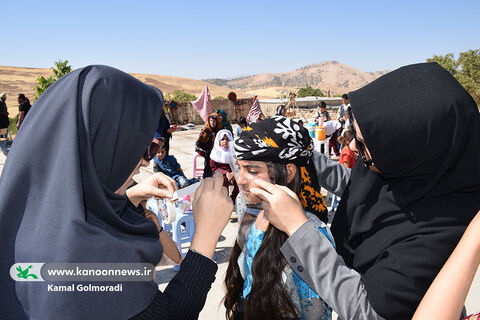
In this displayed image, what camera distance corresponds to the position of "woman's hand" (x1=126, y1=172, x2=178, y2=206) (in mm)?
1631

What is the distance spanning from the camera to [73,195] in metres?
0.85

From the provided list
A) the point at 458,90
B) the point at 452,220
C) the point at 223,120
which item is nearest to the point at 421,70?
the point at 458,90

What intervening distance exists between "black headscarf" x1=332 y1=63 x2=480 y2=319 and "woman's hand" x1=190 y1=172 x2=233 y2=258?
595 mm

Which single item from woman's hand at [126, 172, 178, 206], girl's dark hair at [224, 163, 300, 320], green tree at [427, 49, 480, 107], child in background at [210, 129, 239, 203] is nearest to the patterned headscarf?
girl's dark hair at [224, 163, 300, 320]

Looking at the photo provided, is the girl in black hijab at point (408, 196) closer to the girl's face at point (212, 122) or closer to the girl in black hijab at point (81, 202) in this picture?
the girl in black hijab at point (81, 202)

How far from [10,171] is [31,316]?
401 mm

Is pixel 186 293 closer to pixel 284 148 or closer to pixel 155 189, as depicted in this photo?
pixel 155 189

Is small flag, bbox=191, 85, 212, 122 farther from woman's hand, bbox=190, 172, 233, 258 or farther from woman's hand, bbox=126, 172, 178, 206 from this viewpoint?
woman's hand, bbox=190, 172, 233, 258

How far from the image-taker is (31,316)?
0.83 m

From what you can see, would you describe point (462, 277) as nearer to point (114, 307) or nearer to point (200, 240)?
point (200, 240)

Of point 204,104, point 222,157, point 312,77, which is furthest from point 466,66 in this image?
point 312,77

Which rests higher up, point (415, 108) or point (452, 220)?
point (415, 108)

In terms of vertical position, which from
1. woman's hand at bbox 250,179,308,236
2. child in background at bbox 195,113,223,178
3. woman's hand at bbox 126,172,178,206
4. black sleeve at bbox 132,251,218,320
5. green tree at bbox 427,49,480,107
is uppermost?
green tree at bbox 427,49,480,107

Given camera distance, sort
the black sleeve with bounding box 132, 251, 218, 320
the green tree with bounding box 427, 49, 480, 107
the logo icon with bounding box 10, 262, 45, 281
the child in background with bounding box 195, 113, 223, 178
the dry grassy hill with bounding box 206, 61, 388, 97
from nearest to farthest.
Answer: the logo icon with bounding box 10, 262, 45, 281 < the black sleeve with bounding box 132, 251, 218, 320 < the child in background with bounding box 195, 113, 223, 178 < the green tree with bounding box 427, 49, 480, 107 < the dry grassy hill with bounding box 206, 61, 388, 97
